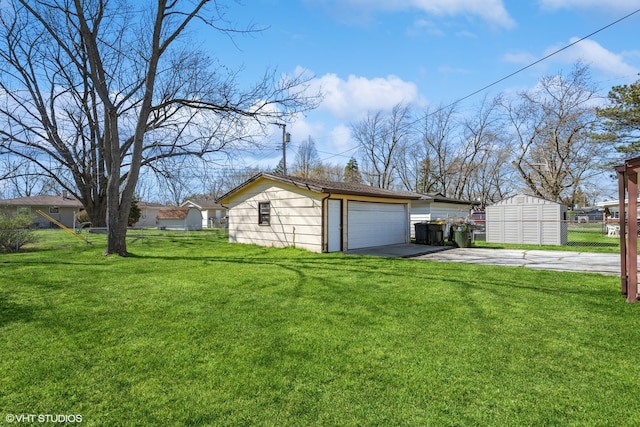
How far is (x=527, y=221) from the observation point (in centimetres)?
1490

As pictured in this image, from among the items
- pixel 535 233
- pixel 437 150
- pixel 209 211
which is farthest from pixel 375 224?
pixel 209 211

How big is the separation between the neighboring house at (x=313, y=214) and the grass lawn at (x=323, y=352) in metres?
5.25

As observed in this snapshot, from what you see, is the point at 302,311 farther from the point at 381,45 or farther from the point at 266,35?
the point at 381,45

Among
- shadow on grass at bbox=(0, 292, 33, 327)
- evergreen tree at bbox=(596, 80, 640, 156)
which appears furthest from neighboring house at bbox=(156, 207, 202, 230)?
evergreen tree at bbox=(596, 80, 640, 156)

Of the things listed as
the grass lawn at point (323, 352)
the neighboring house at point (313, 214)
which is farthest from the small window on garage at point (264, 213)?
the grass lawn at point (323, 352)

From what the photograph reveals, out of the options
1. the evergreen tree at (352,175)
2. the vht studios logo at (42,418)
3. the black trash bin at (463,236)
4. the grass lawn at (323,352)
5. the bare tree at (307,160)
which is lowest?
the vht studios logo at (42,418)

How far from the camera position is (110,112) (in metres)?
10.7

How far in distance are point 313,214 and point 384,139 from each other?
23596 millimetres

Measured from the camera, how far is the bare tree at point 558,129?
24.2 metres

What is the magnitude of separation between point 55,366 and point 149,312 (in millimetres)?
1647

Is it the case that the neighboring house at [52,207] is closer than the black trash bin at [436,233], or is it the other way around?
the black trash bin at [436,233]

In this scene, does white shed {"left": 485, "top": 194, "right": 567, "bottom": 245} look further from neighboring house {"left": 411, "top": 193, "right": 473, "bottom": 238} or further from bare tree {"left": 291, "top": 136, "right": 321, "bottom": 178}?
bare tree {"left": 291, "top": 136, "right": 321, "bottom": 178}

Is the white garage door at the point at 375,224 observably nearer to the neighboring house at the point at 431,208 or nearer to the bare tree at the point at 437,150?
the neighboring house at the point at 431,208

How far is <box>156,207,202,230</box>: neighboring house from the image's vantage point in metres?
27.1
